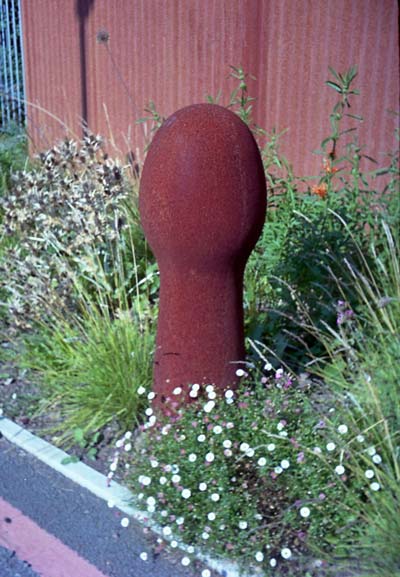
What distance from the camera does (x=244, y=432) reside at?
310 cm

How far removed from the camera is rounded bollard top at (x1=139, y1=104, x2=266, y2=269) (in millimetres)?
3109

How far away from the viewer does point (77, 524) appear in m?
3.25

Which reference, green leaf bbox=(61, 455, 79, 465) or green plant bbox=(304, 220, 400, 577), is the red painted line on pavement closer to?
green leaf bbox=(61, 455, 79, 465)

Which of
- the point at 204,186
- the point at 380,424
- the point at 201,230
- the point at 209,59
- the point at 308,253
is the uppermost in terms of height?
the point at 209,59

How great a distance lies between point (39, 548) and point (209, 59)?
207 inches

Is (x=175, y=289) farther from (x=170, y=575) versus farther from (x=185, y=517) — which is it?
(x=170, y=575)

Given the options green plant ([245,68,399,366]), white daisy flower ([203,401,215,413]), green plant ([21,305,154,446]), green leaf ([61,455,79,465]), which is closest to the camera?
white daisy flower ([203,401,215,413])

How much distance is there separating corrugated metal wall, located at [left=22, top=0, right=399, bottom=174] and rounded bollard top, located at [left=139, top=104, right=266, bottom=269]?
2.91 metres

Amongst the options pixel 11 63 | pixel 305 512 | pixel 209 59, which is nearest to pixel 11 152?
pixel 209 59

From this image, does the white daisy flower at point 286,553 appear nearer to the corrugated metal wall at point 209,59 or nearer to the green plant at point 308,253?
the green plant at point 308,253

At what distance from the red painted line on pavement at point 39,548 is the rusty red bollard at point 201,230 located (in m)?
0.80

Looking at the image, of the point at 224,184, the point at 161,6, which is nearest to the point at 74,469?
the point at 224,184

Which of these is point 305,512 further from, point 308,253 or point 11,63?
point 11,63

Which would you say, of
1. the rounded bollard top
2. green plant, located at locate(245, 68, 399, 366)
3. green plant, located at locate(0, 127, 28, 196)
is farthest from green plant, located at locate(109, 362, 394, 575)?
green plant, located at locate(0, 127, 28, 196)
